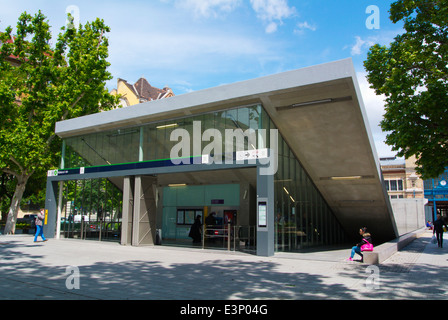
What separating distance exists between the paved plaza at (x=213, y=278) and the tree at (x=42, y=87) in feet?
44.4

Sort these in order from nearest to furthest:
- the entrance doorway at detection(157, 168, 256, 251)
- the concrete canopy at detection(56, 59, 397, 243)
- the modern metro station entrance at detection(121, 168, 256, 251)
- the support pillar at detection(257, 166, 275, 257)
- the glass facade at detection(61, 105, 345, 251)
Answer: the concrete canopy at detection(56, 59, 397, 243), the support pillar at detection(257, 166, 275, 257), the glass facade at detection(61, 105, 345, 251), the modern metro station entrance at detection(121, 168, 256, 251), the entrance doorway at detection(157, 168, 256, 251)

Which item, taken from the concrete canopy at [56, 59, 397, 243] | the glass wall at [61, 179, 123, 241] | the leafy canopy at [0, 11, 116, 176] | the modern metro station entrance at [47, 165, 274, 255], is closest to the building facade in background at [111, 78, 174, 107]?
the leafy canopy at [0, 11, 116, 176]

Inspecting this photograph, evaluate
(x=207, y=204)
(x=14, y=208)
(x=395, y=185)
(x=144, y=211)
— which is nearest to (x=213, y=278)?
(x=144, y=211)

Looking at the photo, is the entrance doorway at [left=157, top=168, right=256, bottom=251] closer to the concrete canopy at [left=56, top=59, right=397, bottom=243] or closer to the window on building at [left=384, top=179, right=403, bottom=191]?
the concrete canopy at [left=56, top=59, right=397, bottom=243]

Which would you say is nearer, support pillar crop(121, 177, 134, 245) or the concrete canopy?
the concrete canopy

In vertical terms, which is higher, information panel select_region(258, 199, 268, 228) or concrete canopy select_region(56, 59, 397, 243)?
concrete canopy select_region(56, 59, 397, 243)

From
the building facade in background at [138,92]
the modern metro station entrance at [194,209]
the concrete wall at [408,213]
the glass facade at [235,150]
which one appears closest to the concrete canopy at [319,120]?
the glass facade at [235,150]

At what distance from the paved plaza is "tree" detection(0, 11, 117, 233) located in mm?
13537

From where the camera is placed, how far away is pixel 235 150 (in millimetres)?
14594

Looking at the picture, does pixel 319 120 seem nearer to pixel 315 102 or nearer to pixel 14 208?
pixel 315 102

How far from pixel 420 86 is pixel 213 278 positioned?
13420mm

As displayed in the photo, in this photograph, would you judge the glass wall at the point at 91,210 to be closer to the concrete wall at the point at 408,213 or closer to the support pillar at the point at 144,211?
the support pillar at the point at 144,211

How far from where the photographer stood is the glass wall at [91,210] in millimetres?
21500

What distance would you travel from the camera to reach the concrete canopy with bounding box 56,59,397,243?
12734 millimetres
